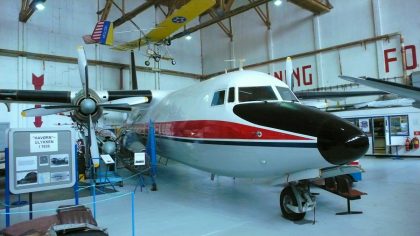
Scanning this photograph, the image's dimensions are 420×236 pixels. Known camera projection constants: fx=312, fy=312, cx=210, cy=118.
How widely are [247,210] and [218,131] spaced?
5.99 feet

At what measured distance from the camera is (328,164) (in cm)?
495

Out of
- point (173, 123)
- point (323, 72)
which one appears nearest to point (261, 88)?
point (173, 123)

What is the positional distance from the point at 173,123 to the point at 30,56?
44.7ft

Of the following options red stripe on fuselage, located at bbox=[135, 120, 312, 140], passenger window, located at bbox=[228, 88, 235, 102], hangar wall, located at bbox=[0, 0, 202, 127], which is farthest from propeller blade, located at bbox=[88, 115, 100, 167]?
hangar wall, located at bbox=[0, 0, 202, 127]

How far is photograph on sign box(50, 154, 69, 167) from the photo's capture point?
5.16m

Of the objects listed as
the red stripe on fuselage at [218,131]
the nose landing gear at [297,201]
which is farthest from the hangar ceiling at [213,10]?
the nose landing gear at [297,201]

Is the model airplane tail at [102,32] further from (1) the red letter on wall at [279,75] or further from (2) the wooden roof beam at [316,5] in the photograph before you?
(1) the red letter on wall at [279,75]

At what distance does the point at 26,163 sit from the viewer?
492 centimetres

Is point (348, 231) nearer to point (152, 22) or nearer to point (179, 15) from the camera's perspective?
point (179, 15)

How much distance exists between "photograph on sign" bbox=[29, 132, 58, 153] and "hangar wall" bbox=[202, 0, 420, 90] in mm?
16324

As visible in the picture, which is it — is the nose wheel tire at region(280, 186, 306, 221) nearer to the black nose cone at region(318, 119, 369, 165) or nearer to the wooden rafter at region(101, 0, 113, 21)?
the black nose cone at region(318, 119, 369, 165)

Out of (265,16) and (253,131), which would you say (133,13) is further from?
(253,131)

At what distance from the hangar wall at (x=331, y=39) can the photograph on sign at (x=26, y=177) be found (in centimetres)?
1672

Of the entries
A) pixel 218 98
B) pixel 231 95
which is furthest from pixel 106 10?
pixel 231 95
